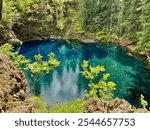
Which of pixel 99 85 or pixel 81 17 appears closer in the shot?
pixel 99 85

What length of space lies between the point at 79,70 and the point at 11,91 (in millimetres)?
25653

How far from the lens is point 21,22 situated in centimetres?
6138

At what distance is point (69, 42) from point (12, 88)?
4789 cm

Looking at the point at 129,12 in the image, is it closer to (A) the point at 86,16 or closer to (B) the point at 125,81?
(A) the point at 86,16

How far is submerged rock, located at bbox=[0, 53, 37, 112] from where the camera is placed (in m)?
10.2

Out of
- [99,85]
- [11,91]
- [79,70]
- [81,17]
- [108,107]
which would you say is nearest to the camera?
[108,107]

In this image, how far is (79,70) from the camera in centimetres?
3781

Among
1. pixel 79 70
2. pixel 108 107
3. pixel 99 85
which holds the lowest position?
pixel 79 70

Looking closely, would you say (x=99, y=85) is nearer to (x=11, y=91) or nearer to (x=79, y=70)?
(x=11, y=91)

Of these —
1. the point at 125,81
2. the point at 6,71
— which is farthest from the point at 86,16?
the point at 6,71

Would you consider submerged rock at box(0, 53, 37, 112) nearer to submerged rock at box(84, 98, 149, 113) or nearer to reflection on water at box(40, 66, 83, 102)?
submerged rock at box(84, 98, 149, 113)

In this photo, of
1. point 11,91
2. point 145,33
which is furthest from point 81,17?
point 11,91

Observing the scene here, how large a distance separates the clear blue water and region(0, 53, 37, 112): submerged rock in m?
12.2

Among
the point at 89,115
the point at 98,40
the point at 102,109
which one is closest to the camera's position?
the point at 89,115
